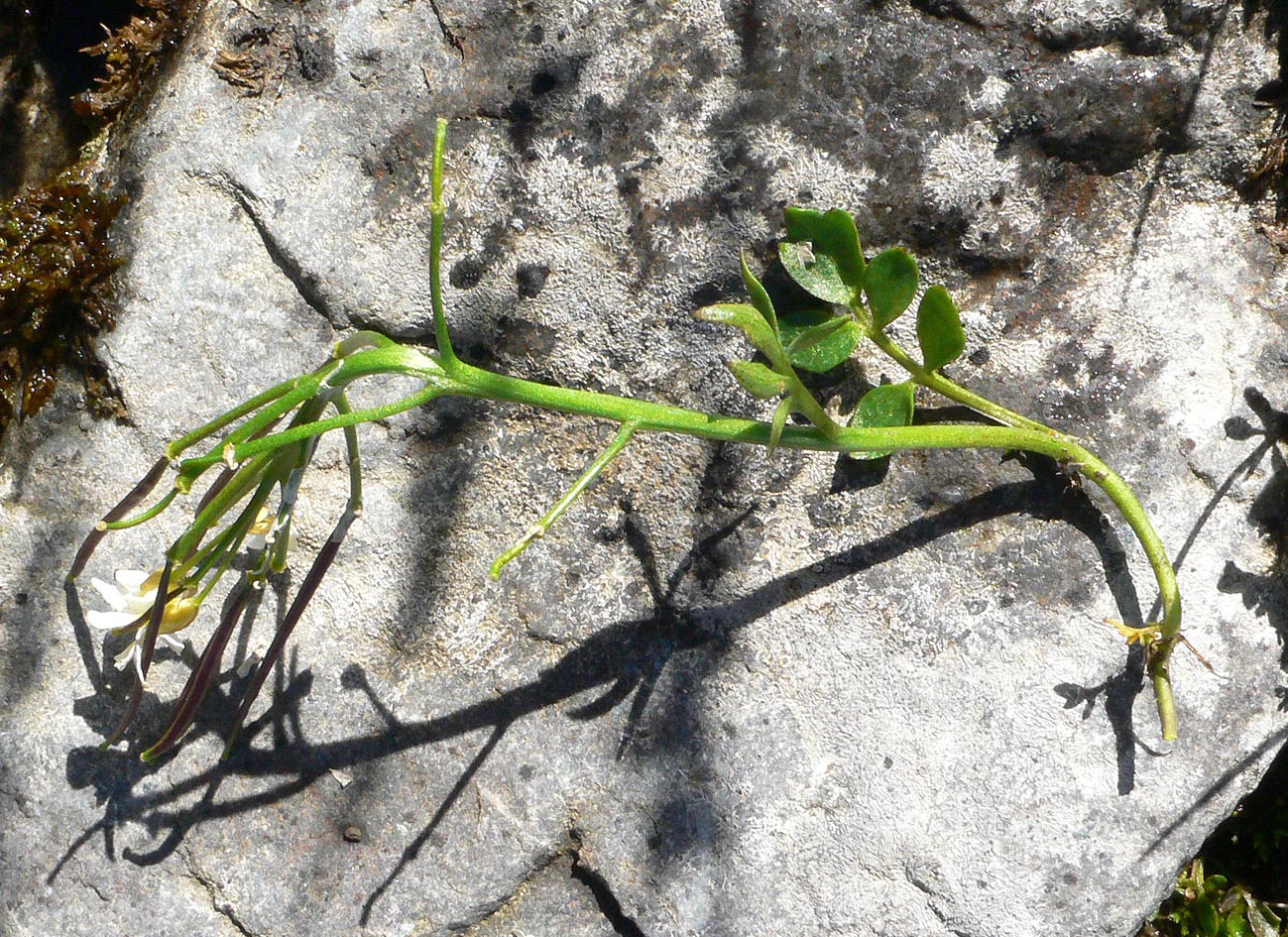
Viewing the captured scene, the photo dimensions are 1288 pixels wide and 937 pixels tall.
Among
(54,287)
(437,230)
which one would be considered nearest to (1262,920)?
(437,230)

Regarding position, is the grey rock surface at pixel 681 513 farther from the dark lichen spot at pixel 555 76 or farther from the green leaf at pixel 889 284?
the green leaf at pixel 889 284

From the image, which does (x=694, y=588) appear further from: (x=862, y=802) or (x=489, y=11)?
(x=489, y=11)

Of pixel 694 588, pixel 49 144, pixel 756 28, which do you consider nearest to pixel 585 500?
pixel 694 588

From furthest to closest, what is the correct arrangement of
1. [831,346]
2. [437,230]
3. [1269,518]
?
[1269,518]
[831,346]
[437,230]

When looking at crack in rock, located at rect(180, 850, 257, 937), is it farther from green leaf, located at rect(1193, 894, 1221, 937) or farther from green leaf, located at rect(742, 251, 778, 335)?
green leaf, located at rect(1193, 894, 1221, 937)

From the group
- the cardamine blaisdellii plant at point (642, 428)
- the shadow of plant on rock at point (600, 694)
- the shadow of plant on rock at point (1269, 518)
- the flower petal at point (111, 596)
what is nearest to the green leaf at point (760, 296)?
the cardamine blaisdellii plant at point (642, 428)

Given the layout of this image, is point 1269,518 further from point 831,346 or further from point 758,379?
point 758,379
